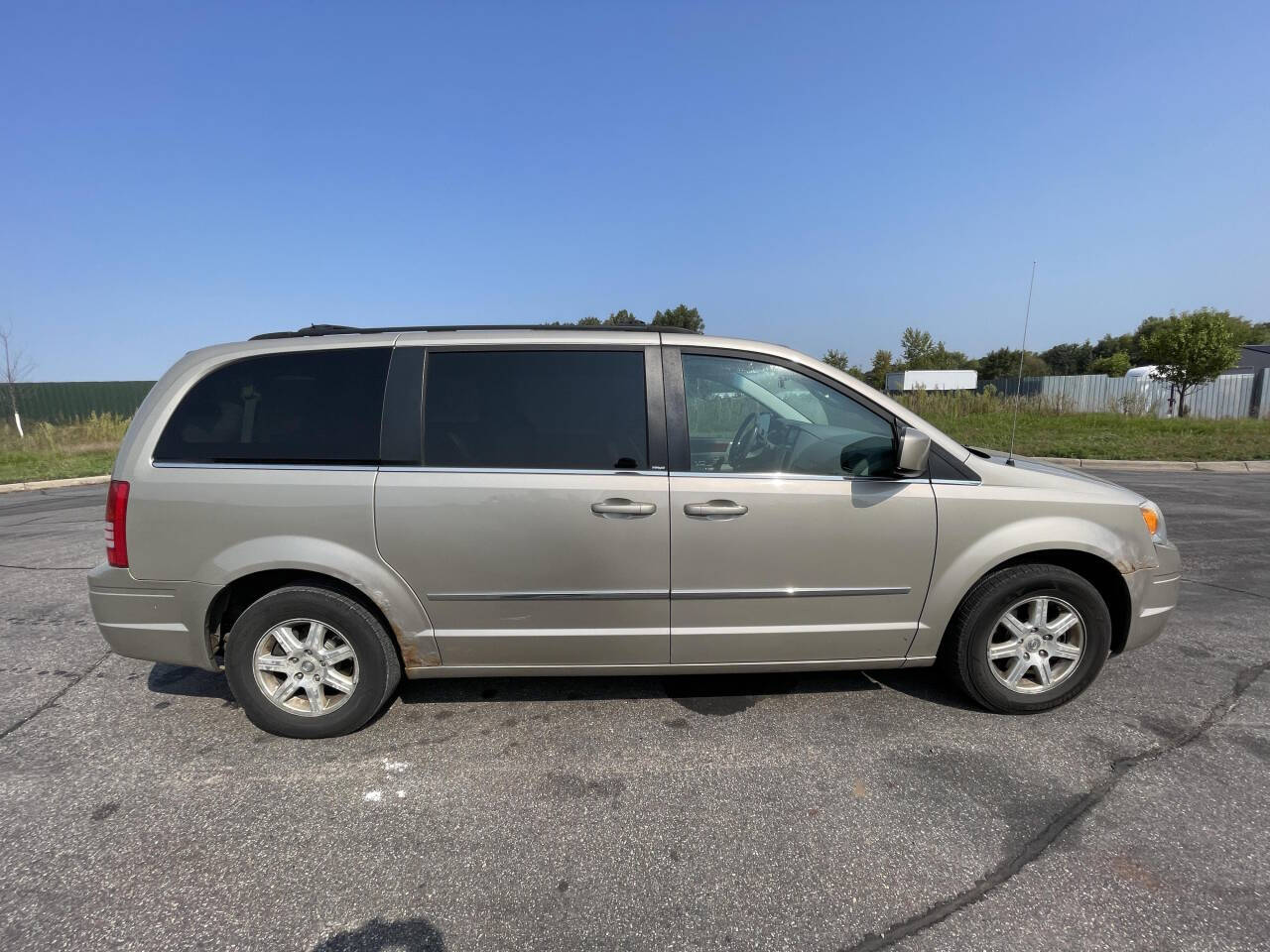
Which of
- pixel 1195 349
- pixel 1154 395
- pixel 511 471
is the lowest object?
pixel 511 471

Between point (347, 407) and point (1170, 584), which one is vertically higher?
point (347, 407)

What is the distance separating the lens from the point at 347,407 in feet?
9.25

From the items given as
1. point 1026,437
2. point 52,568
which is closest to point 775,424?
point 52,568

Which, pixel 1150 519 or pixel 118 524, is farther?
pixel 1150 519

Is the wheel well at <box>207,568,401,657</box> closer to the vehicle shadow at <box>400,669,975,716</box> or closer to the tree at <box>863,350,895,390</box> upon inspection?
the vehicle shadow at <box>400,669,975,716</box>

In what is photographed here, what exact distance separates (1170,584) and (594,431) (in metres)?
2.92

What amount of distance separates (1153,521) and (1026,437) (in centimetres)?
1328

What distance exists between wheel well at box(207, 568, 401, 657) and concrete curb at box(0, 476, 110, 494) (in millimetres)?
12948

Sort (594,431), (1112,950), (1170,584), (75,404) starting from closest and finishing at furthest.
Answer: (1112,950)
(594,431)
(1170,584)
(75,404)

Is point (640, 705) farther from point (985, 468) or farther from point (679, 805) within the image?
point (985, 468)

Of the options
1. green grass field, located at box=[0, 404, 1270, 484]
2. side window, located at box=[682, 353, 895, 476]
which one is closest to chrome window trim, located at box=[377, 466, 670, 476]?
side window, located at box=[682, 353, 895, 476]

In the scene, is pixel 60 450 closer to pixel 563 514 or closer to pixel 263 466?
pixel 263 466

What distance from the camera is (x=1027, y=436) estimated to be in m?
14.6

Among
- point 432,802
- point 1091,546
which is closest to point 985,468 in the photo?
point 1091,546
